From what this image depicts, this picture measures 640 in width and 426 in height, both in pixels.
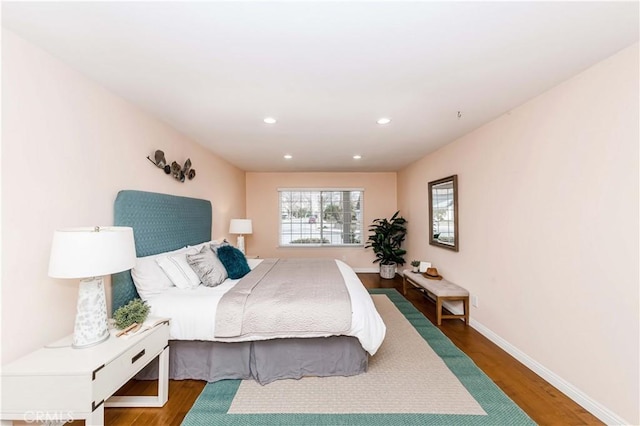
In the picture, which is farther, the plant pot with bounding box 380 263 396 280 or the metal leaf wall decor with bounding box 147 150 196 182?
the plant pot with bounding box 380 263 396 280

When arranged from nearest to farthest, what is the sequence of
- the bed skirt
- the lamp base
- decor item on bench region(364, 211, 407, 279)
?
the lamp base
the bed skirt
decor item on bench region(364, 211, 407, 279)

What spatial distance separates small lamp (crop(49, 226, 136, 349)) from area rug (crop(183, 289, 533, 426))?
85 centimetres

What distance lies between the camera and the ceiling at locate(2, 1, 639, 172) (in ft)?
4.27

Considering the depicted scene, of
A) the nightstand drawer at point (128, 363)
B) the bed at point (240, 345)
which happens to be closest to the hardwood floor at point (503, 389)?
the bed at point (240, 345)

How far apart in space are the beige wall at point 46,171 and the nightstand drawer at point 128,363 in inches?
21.3

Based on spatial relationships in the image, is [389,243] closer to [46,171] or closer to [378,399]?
[378,399]

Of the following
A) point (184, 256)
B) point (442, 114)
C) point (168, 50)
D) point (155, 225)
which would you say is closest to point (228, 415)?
point (184, 256)

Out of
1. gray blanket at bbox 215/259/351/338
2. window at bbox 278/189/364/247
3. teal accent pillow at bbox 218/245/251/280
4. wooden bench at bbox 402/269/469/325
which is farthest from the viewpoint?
window at bbox 278/189/364/247

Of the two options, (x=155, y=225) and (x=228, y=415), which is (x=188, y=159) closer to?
(x=155, y=225)

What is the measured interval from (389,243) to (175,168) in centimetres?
418

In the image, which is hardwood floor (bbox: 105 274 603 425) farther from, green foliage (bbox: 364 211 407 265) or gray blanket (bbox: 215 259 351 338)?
green foliage (bbox: 364 211 407 265)

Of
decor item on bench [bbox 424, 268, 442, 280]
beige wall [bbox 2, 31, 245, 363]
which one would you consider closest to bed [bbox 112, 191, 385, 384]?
beige wall [bbox 2, 31, 245, 363]

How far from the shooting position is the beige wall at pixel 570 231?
1.65m

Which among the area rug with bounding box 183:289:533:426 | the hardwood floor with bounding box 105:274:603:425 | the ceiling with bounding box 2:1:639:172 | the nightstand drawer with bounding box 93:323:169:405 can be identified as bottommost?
the hardwood floor with bounding box 105:274:603:425
